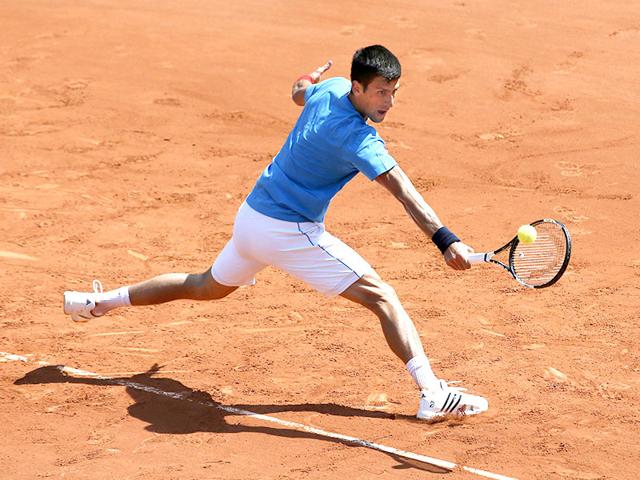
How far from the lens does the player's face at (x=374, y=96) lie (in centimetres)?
658

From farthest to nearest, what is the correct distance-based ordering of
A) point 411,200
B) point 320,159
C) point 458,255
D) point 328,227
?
1. point 328,227
2. point 320,159
3. point 411,200
4. point 458,255

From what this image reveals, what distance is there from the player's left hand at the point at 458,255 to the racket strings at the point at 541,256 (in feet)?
1.63

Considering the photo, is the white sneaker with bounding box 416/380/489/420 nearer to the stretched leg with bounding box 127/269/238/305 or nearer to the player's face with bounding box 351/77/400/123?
the stretched leg with bounding box 127/269/238/305

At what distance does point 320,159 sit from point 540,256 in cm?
149

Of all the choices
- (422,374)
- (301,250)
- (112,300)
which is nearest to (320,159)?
(301,250)

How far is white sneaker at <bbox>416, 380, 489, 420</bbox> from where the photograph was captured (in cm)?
686

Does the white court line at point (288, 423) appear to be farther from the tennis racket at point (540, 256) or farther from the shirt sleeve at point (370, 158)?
the shirt sleeve at point (370, 158)

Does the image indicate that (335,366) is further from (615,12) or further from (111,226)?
(615,12)

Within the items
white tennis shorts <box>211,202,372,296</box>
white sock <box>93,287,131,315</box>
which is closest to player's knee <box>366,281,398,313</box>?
white tennis shorts <box>211,202,372,296</box>

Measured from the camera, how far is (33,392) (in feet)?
24.6

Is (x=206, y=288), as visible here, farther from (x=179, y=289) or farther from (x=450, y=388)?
(x=450, y=388)

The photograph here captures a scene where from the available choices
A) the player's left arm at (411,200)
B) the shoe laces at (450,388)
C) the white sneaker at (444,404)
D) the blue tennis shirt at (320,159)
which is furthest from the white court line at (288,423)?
the blue tennis shirt at (320,159)

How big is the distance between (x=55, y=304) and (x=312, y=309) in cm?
202

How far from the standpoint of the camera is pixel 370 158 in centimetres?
646
